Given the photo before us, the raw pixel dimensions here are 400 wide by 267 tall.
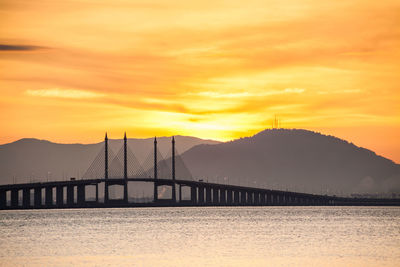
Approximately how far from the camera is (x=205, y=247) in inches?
2894

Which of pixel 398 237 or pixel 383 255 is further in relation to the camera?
pixel 398 237

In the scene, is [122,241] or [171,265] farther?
[122,241]

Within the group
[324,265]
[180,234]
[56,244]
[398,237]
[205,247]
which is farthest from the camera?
[180,234]

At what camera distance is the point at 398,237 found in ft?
280

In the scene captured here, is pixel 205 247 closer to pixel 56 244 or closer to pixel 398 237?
pixel 56 244

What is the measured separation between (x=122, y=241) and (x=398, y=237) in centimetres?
2717

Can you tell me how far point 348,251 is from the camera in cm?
6869

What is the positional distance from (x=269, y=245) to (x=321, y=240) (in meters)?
7.93

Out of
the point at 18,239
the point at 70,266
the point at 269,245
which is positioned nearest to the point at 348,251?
the point at 269,245

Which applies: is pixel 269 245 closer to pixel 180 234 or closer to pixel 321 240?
pixel 321 240

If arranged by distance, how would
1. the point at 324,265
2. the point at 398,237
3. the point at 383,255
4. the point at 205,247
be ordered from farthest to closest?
the point at 398,237
the point at 205,247
the point at 383,255
the point at 324,265

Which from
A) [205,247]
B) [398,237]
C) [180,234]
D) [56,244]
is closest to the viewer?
[205,247]

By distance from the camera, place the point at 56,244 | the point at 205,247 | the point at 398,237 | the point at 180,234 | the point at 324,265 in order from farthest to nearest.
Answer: the point at 180,234 → the point at 398,237 → the point at 56,244 → the point at 205,247 → the point at 324,265

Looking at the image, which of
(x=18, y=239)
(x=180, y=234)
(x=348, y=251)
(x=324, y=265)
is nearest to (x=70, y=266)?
(x=324, y=265)
